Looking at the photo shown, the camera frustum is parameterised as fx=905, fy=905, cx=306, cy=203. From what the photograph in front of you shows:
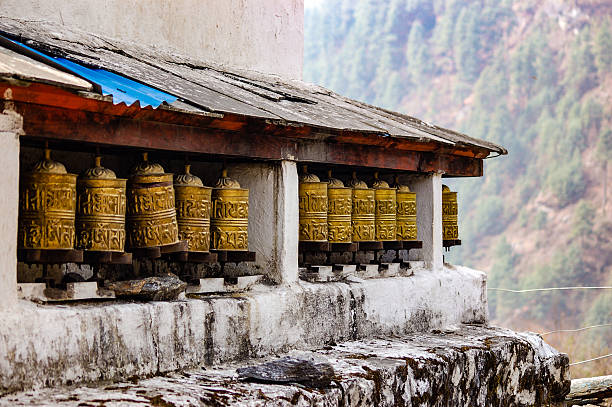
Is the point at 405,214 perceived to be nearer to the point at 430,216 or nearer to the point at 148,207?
the point at 430,216

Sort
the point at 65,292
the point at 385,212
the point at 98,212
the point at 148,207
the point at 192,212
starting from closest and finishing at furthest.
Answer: the point at 65,292 → the point at 98,212 → the point at 148,207 → the point at 192,212 → the point at 385,212

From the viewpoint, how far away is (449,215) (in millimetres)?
7801

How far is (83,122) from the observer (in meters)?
4.40

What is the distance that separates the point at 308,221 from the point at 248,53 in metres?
1.82

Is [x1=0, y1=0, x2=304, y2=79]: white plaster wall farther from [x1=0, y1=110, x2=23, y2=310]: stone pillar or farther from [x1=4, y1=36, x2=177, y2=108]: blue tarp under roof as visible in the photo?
[x1=0, y1=110, x2=23, y2=310]: stone pillar

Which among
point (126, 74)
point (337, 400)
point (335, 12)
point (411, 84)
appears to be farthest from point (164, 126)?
point (335, 12)

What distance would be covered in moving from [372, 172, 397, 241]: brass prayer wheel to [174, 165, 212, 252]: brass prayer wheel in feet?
6.21

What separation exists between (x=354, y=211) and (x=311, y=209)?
1.73ft

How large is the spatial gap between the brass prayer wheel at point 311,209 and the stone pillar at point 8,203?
96.0 inches

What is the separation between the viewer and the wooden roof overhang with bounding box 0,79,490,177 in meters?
4.19

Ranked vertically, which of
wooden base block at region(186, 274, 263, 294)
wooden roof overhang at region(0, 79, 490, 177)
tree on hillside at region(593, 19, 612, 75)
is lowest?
wooden base block at region(186, 274, 263, 294)

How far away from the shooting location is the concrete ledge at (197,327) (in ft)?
13.5

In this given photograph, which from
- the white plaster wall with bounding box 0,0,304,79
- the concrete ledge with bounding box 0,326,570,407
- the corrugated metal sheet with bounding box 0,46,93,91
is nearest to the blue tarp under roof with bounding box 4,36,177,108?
the corrugated metal sheet with bounding box 0,46,93,91

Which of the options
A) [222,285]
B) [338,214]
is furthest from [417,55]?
[222,285]
